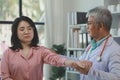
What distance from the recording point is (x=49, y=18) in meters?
4.93

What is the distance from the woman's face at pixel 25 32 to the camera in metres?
2.14

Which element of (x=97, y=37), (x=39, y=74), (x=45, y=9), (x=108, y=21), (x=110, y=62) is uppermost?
(x=45, y=9)

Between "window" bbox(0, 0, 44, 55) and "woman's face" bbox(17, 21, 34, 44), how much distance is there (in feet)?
8.42

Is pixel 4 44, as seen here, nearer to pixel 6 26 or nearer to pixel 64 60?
pixel 6 26

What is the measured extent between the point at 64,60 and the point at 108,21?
48cm

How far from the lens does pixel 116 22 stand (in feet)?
13.0

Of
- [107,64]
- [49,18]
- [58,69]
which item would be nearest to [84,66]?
[107,64]

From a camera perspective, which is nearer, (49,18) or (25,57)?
(25,57)

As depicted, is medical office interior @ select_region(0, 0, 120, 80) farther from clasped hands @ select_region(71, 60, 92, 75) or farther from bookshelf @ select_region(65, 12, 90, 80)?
clasped hands @ select_region(71, 60, 92, 75)

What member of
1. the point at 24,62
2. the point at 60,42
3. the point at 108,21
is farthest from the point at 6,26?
the point at 108,21

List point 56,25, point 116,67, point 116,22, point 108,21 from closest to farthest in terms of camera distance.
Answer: point 116,67 < point 108,21 < point 116,22 < point 56,25

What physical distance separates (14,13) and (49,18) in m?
0.68

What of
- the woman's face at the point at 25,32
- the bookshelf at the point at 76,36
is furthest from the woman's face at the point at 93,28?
the bookshelf at the point at 76,36

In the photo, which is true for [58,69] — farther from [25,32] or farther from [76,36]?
[25,32]
